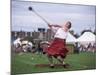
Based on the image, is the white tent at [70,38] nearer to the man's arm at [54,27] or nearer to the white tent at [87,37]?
the white tent at [87,37]

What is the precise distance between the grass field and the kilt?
73mm

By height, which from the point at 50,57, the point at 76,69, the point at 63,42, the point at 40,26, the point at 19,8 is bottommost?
the point at 76,69

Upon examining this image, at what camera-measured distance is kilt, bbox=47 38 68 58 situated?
2354 mm

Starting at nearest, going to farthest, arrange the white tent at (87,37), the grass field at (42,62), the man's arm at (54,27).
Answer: the grass field at (42,62) → the man's arm at (54,27) → the white tent at (87,37)

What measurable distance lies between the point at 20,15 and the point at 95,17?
97cm

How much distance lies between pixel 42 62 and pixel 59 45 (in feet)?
0.97

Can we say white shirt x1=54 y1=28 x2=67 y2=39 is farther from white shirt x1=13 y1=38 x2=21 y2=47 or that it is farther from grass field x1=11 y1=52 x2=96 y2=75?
white shirt x1=13 y1=38 x2=21 y2=47

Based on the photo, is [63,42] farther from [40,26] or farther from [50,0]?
[50,0]

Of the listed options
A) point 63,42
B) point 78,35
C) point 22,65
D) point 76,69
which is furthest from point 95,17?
point 22,65

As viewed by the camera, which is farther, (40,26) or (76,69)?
(76,69)

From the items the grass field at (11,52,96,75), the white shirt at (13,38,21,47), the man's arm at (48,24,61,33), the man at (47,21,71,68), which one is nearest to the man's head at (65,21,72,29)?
the man at (47,21,71,68)

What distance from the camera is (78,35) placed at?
2.46 m

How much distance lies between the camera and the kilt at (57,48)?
7.72 ft

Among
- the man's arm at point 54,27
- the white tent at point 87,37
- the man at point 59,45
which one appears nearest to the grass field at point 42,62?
the man at point 59,45
